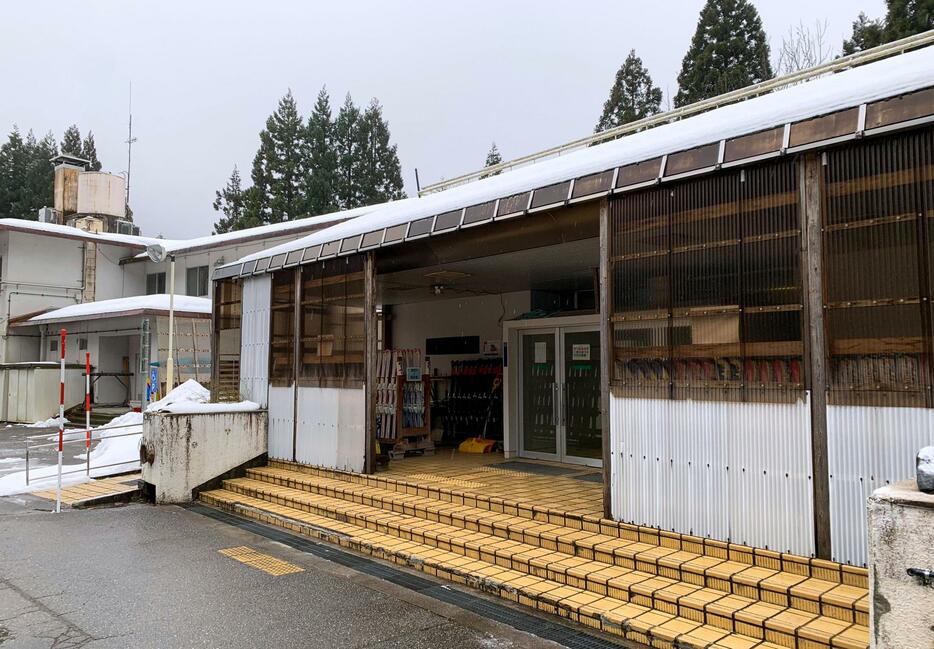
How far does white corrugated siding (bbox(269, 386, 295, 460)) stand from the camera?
10172mm

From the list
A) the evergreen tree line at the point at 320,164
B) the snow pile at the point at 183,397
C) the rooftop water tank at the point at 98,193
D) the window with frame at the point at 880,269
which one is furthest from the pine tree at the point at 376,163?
the window with frame at the point at 880,269

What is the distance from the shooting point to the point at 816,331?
446 cm

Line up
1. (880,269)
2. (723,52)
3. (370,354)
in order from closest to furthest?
(880,269)
(370,354)
(723,52)

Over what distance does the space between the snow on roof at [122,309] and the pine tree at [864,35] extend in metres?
24.4

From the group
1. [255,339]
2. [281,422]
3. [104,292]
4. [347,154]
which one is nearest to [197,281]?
[104,292]

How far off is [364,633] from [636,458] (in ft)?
8.59

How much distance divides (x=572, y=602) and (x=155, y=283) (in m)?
27.5

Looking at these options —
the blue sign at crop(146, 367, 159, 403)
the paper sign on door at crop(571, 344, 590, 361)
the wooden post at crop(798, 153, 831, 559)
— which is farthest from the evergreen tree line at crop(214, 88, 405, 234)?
the wooden post at crop(798, 153, 831, 559)

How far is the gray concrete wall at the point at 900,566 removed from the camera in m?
2.94

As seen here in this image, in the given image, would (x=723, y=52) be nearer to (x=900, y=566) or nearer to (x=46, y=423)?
(x=46, y=423)

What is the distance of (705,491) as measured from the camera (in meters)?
5.07

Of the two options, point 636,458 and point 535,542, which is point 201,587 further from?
point 636,458

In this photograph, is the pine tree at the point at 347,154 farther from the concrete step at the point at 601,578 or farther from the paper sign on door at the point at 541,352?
the concrete step at the point at 601,578

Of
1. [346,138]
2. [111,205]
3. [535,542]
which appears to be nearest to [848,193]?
[535,542]
